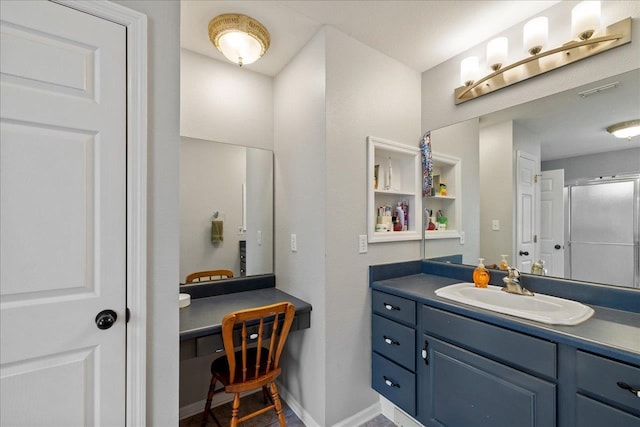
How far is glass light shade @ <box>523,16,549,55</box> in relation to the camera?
58.1 inches

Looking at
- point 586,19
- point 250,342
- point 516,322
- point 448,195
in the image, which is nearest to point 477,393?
point 516,322

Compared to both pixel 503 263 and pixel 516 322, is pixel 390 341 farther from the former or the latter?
pixel 503 263

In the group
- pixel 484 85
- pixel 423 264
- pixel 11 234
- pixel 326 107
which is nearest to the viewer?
pixel 11 234

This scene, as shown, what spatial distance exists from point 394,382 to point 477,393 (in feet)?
1.79

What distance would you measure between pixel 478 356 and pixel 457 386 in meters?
0.22

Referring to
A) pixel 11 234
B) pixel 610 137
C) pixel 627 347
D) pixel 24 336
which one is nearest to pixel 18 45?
pixel 11 234

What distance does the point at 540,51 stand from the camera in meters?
1.53

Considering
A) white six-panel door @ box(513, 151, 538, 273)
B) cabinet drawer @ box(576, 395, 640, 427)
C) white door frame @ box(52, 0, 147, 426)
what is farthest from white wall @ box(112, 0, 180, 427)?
white six-panel door @ box(513, 151, 538, 273)

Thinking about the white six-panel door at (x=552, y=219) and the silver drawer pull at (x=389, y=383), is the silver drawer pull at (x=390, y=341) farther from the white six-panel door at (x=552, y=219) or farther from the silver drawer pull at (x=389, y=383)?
the white six-panel door at (x=552, y=219)

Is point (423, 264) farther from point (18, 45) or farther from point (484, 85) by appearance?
point (18, 45)

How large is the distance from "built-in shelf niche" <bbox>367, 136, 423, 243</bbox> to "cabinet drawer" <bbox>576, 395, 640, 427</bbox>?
1.19 meters

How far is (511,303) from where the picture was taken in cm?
154

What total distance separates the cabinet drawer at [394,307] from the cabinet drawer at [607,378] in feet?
2.37

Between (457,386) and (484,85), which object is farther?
(484,85)
